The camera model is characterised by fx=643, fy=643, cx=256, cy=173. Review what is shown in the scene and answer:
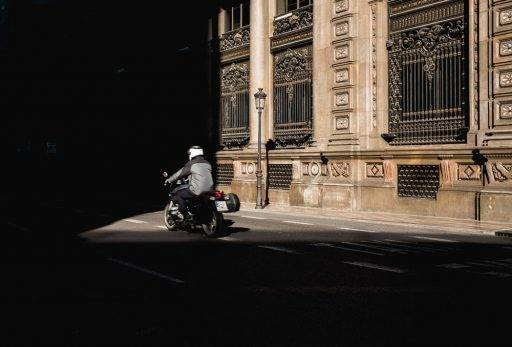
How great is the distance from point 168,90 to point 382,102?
528 inches

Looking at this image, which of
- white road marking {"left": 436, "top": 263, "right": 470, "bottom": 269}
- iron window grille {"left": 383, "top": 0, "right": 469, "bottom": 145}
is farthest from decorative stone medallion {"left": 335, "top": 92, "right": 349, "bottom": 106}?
white road marking {"left": 436, "top": 263, "right": 470, "bottom": 269}

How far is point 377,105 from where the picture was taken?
64.5 ft

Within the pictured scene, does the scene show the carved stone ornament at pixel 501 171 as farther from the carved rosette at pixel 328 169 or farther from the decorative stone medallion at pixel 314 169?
the decorative stone medallion at pixel 314 169

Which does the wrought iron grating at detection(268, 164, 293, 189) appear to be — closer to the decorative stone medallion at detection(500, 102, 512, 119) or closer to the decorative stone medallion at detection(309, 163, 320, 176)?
the decorative stone medallion at detection(309, 163, 320, 176)

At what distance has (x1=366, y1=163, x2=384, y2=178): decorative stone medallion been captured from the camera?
19.0 m

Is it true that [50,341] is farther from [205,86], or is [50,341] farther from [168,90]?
[168,90]

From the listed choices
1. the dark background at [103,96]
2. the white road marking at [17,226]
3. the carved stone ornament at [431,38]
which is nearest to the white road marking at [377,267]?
the white road marking at [17,226]

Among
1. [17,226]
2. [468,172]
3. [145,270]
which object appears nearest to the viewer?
[145,270]

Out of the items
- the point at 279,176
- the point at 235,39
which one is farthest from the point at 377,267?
the point at 235,39

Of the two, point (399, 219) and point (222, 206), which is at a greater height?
point (222, 206)

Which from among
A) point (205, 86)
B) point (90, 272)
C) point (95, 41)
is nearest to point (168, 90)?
point (205, 86)

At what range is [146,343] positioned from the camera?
471cm

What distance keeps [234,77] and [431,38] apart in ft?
31.5

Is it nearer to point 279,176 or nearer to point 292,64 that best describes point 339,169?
point 279,176
